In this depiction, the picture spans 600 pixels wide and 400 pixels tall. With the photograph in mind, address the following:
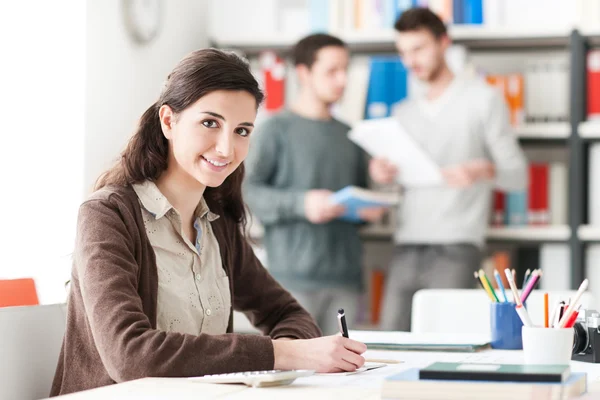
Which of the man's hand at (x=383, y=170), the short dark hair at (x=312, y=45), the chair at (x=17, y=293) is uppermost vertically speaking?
the short dark hair at (x=312, y=45)

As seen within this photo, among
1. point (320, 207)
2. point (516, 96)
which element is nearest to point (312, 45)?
point (320, 207)

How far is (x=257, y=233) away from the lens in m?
4.06

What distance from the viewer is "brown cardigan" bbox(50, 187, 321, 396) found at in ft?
4.45

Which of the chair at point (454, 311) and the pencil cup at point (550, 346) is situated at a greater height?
the pencil cup at point (550, 346)

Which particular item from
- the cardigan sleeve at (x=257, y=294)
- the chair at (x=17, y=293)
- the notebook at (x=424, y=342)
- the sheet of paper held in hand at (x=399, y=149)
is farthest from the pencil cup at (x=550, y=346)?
the sheet of paper held in hand at (x=399, y=149)

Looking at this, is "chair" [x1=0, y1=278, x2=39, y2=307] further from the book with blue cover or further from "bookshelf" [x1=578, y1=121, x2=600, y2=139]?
"bookshelf" [x1=578, y1=121, x2=600, y2=139]

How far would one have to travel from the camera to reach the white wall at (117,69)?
3322 mm

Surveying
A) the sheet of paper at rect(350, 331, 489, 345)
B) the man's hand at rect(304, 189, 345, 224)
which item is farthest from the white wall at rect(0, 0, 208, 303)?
the sheet of paper at rect(350, 331, 489, 345)

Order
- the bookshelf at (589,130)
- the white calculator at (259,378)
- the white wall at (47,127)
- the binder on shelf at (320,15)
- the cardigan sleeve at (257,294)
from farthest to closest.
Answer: the binder on shelf at (320,15)
the bookshelf at (589,130)
the white wall at (47,127)
the cardigan sleeve at (257,294)
the white calculator at (259,378)

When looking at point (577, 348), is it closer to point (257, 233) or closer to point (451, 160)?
point (451, 160)

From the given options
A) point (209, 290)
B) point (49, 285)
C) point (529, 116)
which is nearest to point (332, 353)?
point (209, 290)

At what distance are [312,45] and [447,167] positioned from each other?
28.5 inches

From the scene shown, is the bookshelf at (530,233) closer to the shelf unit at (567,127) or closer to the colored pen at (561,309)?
the shelf unit at (567,127)

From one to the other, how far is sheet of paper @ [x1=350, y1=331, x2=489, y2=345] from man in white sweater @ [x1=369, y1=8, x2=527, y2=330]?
1.60 metres
